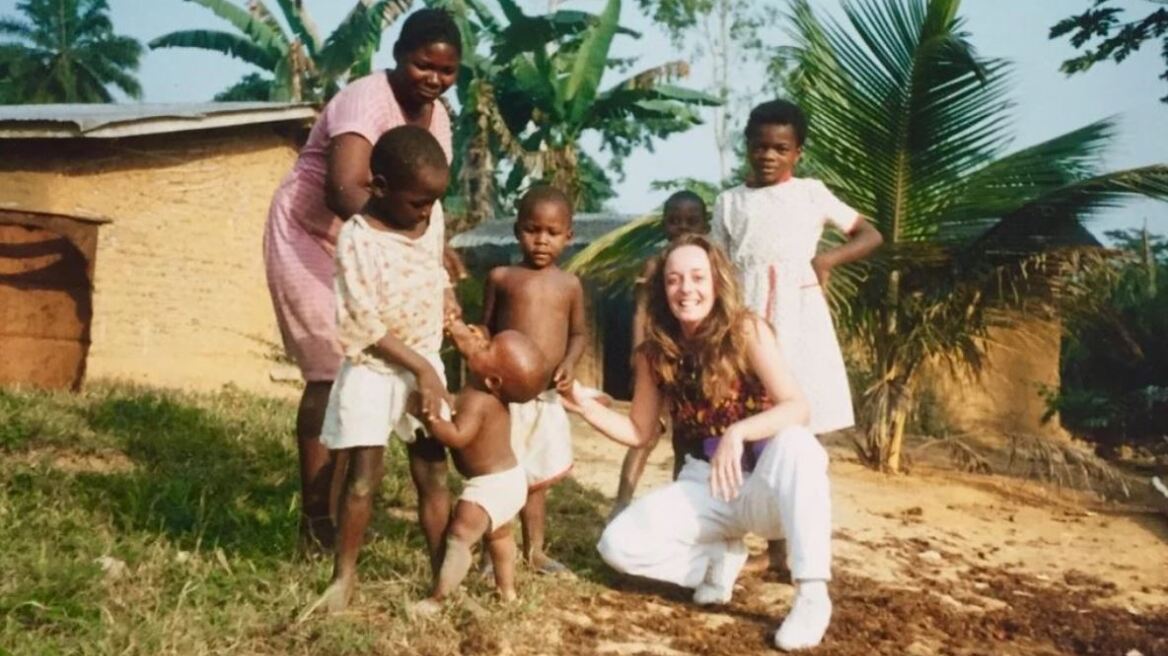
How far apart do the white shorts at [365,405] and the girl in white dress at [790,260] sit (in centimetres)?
143

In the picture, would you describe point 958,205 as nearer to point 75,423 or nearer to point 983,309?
point 983,309

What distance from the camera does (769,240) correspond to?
3.58m

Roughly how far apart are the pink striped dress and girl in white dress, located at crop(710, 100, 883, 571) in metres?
1.16

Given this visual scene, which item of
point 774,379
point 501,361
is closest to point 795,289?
point 774,379

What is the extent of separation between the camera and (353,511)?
2.60m

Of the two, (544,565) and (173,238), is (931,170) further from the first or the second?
(173,238)

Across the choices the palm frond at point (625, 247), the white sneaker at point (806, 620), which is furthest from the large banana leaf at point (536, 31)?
the white sneaker at point (806, 620)

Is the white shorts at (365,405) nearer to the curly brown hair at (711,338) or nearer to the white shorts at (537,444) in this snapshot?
the white shorts at (537,444)

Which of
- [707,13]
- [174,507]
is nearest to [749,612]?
[174,507]

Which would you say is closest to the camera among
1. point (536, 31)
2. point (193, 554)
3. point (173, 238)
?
point (193, 554)

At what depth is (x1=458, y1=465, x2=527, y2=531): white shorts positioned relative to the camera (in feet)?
8.81

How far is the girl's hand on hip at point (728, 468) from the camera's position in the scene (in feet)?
9.44

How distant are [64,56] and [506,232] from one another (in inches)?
959

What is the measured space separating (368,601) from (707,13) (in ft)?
85.6
